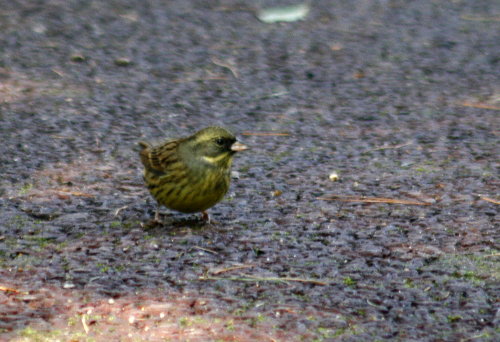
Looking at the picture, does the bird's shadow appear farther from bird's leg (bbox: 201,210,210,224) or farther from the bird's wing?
the bird's wing

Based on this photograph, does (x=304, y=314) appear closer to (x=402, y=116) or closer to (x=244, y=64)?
(x=402, y=116)

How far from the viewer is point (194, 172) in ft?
17.8

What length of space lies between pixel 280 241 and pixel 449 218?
3.82ft

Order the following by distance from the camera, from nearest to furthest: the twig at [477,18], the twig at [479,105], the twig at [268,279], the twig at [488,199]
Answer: the twig at [268,279] → the twig at [488,199] → the twig at [479,105] → the twig at [477,18]

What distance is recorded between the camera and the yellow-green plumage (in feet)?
17.7

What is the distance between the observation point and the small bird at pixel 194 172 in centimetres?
539

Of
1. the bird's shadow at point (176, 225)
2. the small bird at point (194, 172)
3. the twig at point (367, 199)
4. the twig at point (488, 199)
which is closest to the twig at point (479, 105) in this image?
the twig at point (488, 199)

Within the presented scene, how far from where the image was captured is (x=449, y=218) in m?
5.59

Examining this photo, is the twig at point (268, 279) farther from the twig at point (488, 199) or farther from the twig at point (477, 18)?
the twig at point (477, 18)

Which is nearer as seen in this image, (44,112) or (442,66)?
(44,112)

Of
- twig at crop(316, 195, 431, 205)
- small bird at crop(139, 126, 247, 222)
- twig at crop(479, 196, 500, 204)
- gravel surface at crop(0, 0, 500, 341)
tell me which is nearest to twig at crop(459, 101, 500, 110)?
gravel surface at crop(0, 0, 500, 341)

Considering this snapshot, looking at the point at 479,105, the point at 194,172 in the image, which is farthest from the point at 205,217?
the point at 479,105

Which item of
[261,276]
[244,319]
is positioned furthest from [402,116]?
[244,319]

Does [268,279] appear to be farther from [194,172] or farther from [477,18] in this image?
[477,18]
